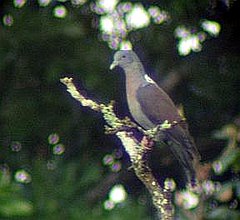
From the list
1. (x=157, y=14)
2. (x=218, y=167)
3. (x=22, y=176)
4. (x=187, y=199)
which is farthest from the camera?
(x=22, y=176)

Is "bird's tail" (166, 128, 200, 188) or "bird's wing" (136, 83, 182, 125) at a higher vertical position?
"bird's wing" (136, 83, 182, 125)

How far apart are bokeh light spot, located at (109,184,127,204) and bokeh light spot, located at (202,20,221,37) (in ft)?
1.10

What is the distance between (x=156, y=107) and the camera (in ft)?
3.72

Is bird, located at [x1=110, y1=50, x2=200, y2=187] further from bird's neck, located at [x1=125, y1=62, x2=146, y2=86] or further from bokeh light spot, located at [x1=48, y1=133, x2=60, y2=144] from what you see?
bokeh light spot, located at [x1=48, y1=133, x2=60, y2=144]

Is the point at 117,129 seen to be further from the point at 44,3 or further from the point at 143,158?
the point at 44,3

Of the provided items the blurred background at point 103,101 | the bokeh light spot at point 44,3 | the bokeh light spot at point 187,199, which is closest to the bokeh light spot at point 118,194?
the blurred background at point 103,101

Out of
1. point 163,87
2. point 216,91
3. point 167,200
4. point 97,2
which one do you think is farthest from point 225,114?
point 167,200

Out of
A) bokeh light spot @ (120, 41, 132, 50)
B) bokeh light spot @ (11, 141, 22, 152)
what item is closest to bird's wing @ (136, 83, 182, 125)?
bokeh light spot @ (120, 41, 132, 50)

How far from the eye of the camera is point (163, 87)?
130cm

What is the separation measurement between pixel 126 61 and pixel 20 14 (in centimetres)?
55

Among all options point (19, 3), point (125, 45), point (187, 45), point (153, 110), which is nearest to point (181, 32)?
point (187, 45)

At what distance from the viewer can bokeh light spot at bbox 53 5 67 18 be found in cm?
153

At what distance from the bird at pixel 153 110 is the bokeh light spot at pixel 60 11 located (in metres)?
0.41

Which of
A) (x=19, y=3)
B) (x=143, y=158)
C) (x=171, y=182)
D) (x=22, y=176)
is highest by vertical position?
(x=19, y=3)
